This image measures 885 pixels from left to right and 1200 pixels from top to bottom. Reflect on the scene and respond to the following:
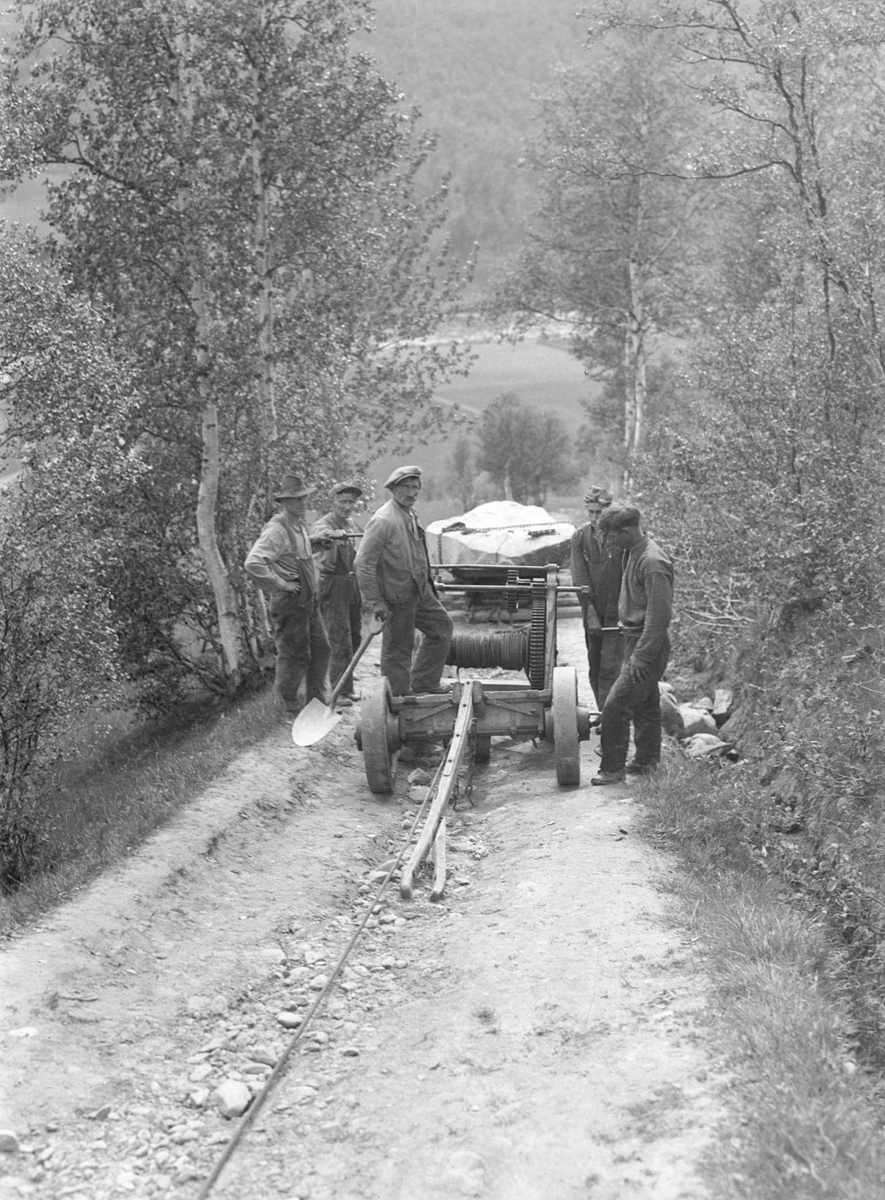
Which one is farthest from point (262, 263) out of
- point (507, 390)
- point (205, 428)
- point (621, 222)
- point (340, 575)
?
point (507, 390)

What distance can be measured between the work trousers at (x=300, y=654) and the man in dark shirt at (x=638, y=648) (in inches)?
134

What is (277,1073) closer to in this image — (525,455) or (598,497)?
(598,497)

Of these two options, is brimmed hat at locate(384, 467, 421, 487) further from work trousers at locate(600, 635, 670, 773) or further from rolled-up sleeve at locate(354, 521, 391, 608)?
work trousers at locate(600, 635, 670, 773)

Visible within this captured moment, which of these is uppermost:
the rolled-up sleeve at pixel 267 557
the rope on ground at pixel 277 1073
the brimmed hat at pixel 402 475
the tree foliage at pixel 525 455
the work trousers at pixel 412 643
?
the brimmed hat at pixel 402 475

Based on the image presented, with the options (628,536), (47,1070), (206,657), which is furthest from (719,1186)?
(206,657)

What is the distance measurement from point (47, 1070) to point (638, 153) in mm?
32474

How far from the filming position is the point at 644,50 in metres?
35.4

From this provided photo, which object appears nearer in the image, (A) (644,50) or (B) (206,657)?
(B) (206,657)

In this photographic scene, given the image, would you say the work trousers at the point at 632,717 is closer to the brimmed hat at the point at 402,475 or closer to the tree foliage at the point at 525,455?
the brimmed hat at the point at 402,475

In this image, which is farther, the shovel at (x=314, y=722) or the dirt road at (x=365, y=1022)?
the shovel at (x=314, y=722)

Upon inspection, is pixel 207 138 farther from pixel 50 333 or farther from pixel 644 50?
pixel 644 50

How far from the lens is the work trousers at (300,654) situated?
1323 centimetres

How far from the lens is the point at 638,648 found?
10617 mm

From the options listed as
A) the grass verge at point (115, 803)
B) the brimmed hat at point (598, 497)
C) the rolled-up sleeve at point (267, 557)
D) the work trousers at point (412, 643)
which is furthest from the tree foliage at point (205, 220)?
the brimmed hat at point (598, 497)
